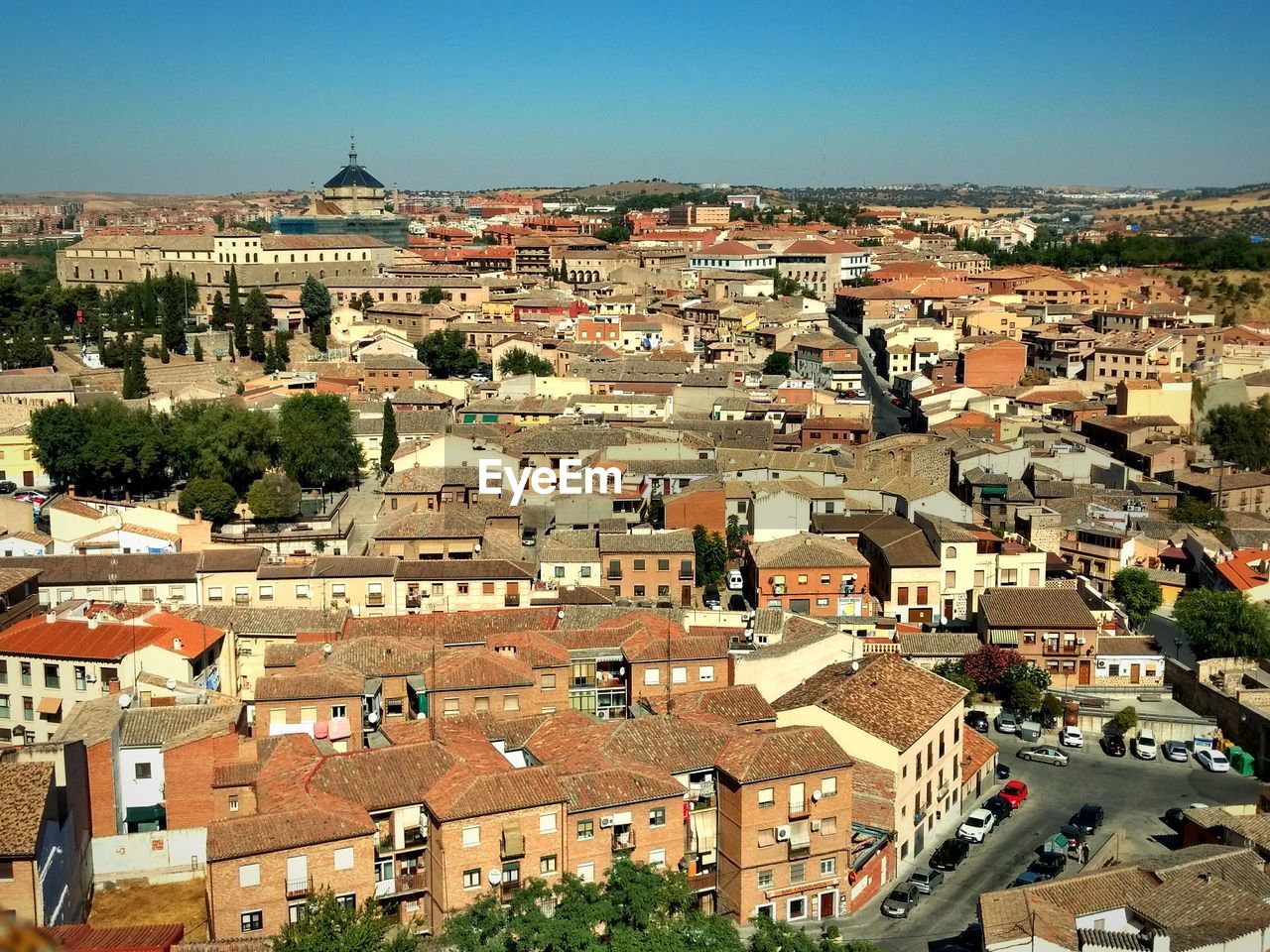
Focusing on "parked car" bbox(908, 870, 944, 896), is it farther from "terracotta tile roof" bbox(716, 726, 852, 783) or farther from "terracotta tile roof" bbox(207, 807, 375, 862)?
"terracotta tile roof" bbox(207, 807, 375, 862)

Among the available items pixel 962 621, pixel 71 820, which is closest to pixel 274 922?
pixel 71 820

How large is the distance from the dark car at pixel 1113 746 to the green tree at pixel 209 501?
14505mm

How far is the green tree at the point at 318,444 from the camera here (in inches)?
955

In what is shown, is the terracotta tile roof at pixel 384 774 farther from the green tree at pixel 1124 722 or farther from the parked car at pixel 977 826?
the green tree at pixel 1124 722

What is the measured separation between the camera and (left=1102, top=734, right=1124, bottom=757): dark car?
52.3 feet

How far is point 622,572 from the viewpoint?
19.0 meters

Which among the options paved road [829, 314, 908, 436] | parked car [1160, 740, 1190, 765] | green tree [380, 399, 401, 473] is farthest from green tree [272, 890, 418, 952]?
paved road [829, 314, 908, 436]

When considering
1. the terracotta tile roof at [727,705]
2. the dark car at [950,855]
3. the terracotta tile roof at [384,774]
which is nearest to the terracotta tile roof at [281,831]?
the terracotta tile roof at [384,774]

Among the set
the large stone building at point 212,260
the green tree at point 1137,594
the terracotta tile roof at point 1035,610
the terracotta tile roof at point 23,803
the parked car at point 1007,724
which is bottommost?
the parked car at point 1007,724

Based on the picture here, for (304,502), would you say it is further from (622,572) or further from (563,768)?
(563,768)

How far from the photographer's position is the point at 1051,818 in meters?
14.0

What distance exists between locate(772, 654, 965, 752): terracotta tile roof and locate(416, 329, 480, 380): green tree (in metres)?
22.3

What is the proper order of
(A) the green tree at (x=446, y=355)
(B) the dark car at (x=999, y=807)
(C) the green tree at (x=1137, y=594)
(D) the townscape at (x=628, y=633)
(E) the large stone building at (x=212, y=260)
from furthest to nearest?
(E) the large stone building at (x=212, y=260)
(A) the green tree at (x=446, y=355)
(C) the green tree at (x=1137, y=594)
(B) the dark car at (x=999, y=807)
(D) the townscape at (x=628, y=633)

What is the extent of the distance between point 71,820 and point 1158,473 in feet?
72.6
